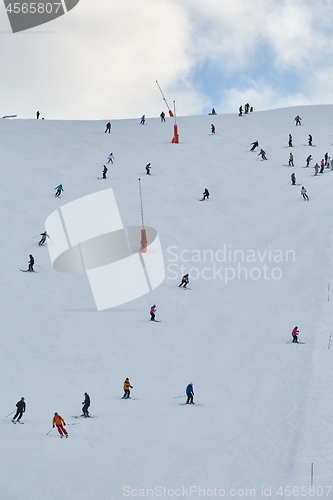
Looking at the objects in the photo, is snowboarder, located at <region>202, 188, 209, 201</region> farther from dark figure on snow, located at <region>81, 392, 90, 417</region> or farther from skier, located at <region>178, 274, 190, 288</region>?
dark figure on snow, located at <region>81, 392, 90, 417</region>

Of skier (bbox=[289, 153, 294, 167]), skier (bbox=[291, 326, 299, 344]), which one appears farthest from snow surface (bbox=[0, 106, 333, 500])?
skier (bbox=[289, 153, 294, 167])

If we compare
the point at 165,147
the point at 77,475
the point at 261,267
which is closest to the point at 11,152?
the point at 165,147

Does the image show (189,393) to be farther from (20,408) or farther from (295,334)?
(295,334)

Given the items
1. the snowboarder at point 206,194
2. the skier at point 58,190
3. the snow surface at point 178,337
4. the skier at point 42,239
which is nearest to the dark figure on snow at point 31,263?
the snow surface at point 178,337

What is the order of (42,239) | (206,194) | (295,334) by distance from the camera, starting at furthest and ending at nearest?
(206,194) < (42,239) < (295,334)

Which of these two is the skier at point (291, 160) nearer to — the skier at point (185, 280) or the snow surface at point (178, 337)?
the snow surface at point (178, 337)

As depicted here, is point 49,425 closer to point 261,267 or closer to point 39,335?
point 39,335

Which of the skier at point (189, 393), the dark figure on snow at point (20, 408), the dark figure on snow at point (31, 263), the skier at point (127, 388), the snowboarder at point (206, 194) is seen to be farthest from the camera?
the snowboarder at point (206, 194)

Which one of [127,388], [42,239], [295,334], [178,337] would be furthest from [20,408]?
[42,239]
